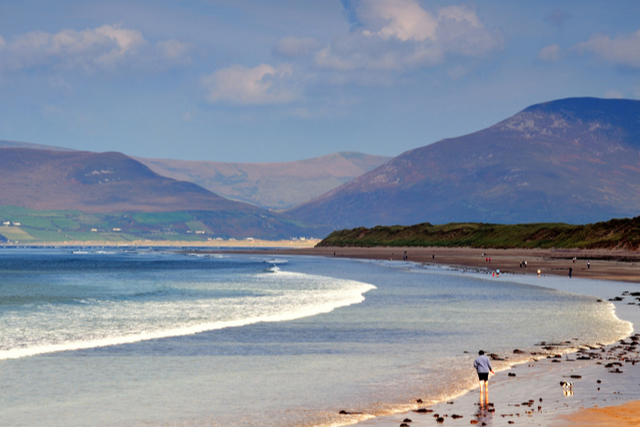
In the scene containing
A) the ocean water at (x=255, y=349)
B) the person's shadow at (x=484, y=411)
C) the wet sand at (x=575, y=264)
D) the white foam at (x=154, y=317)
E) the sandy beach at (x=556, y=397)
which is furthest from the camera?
the wet sand at (x=575, y=264)

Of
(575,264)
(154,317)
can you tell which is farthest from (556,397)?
(575,264)

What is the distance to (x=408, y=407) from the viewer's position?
18578 millimetres

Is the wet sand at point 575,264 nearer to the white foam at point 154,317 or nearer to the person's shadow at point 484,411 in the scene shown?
the white foam at point 154,317

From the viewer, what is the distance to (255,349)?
28.6 metres

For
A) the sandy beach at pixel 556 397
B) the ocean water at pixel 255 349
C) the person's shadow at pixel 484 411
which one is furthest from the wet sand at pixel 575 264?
the person's shadow at pixel 484 411

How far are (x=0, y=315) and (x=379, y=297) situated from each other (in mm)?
26014

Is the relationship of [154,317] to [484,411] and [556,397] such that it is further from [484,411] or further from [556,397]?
[556,397]

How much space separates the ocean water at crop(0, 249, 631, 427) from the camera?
1867 cm

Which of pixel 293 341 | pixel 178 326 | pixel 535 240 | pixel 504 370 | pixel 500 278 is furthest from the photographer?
pixel 535 240

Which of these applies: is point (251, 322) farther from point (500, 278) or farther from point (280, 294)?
point (500, 278)

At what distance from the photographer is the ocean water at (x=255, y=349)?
18.7 metres

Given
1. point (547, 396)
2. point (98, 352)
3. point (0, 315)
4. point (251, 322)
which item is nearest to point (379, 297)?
point (251, 322)

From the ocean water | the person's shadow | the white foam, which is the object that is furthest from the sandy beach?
the white foam

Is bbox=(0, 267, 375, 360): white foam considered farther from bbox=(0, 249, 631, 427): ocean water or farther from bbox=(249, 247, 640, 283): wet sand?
bbox=(249, 247, 640, 283): wet sand
